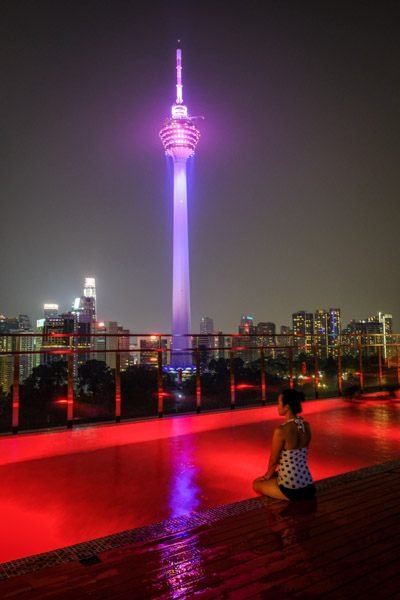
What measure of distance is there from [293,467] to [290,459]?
7cm

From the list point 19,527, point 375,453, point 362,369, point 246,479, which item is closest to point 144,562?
point 19,527

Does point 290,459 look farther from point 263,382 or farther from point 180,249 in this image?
point 180,249

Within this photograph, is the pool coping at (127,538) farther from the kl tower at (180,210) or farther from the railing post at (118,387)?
the kl tower at (180,210)

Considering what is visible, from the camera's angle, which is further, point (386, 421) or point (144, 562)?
point (386, 421)

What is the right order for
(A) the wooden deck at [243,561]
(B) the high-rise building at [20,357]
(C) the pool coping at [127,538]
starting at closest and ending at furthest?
1. (A) the wooden deck at [243,561]
2. (C) the pool coping at [127,538]
3. (B) the high-rise building at [20,357]

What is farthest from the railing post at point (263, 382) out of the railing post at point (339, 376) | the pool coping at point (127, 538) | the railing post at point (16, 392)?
the pool coping at point (127, 538)

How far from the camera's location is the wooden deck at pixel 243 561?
216 centimetres

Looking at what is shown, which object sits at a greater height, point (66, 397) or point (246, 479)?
point (66, 397)

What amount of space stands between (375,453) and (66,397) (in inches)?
171

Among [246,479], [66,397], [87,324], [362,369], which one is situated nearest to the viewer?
[246,479]

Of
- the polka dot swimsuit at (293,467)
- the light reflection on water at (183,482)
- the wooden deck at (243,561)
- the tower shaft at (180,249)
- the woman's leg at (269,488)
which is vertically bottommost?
the light reflection on water at (183,482)

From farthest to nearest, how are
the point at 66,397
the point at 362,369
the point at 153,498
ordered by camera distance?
the point at 362,369, the point at 66,397, the point at 153,498

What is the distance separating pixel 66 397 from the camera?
23.5 feet

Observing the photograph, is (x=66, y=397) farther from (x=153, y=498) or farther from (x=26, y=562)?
(x=26, y=562)
